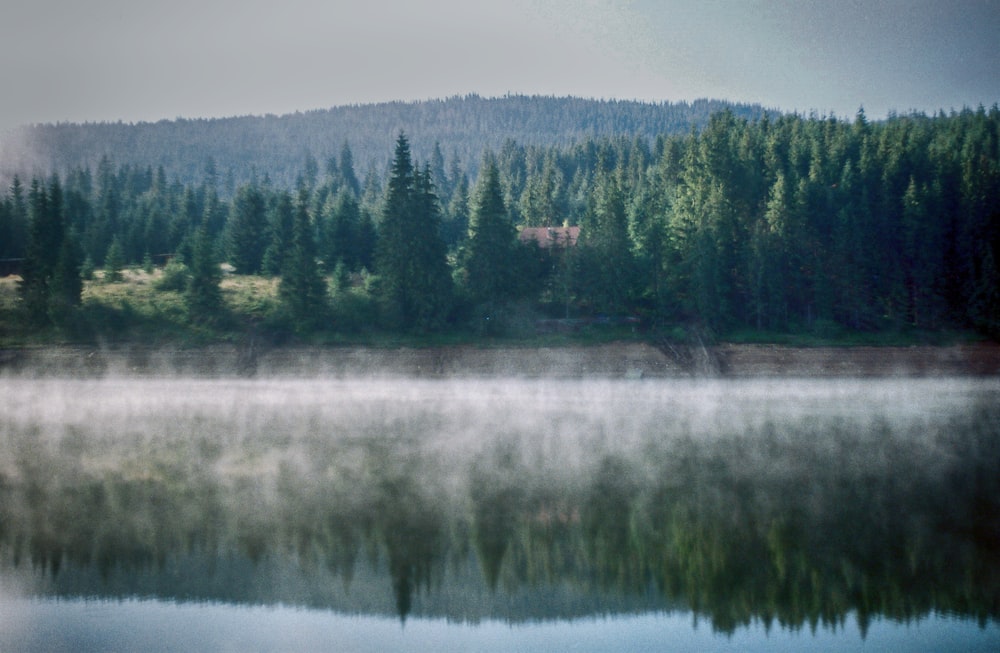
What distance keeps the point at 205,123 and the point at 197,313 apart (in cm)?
11263

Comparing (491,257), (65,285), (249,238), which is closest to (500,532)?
(491,257)

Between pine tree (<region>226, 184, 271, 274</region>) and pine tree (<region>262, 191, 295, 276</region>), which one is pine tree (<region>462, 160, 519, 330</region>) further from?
pine tree (<region>226, 184, 271, 274</region>)

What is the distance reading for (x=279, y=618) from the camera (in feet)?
44.7

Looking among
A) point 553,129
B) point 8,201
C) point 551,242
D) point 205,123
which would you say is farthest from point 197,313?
point 553,129

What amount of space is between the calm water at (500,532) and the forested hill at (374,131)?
293 ft

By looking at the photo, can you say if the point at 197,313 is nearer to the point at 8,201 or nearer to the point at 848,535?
the point at 8,201

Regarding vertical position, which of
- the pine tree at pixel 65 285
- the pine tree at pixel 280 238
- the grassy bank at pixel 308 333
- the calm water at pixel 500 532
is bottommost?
the calm water at pixel 500 532

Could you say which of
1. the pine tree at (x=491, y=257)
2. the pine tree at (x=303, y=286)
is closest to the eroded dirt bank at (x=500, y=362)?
the pine tree at (x=303, y=286)

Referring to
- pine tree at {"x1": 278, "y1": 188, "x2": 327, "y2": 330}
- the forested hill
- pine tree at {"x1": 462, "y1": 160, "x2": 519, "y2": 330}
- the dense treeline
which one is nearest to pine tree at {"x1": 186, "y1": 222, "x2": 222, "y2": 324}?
the dense treeline

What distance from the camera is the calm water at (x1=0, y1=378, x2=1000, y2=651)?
13.4 meters

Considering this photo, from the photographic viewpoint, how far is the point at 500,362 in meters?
40.8

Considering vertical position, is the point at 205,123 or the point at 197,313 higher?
the point at 205,123

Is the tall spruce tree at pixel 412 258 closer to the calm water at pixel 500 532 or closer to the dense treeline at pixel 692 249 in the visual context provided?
the dense treeline at pixel 692 249

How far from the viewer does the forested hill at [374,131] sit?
414 ft
